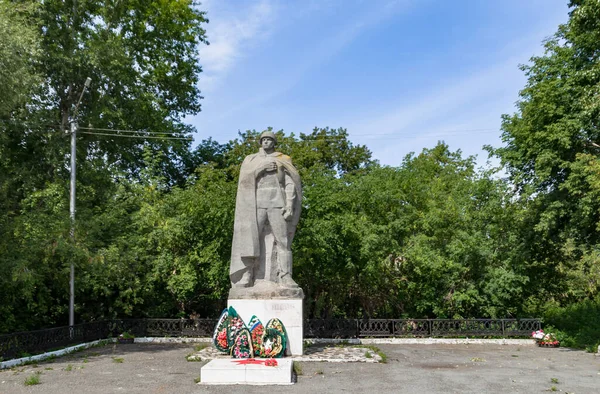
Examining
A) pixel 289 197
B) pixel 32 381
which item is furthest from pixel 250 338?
pixel 32 381

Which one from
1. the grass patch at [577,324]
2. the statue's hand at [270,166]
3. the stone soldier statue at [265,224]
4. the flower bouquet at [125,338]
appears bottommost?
the grass patch at [577,324]

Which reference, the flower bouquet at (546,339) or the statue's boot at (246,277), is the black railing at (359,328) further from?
the statue's boot at (246,277)

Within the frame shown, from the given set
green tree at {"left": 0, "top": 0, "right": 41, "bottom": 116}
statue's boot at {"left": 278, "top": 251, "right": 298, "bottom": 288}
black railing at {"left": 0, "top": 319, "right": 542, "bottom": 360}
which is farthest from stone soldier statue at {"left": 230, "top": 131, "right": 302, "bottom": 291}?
green tree at {"left": 0, "top": 0, "right": 41, "bottom": 116}

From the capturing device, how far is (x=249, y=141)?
833 inches

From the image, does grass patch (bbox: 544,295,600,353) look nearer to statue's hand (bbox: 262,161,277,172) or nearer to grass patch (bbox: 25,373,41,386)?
statue's hand (bbox: 262,161,277,172)

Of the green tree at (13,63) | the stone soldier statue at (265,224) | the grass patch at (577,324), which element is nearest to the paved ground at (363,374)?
the grass patch at (577,324)

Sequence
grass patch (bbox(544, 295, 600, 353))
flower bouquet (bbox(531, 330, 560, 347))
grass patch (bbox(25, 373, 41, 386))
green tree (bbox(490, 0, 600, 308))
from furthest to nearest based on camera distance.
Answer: grass patch (bbox(544, 295, 600, 353)) < flower bouquet (bbox(531, 330, 560, 347)) < green tree (bbox(490, 0, 600, 308)) < grass patch (bbox(25, 373, 41, 386))

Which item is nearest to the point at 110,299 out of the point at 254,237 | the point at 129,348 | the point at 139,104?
the point at 129,348

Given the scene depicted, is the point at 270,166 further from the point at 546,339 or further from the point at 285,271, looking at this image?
the point at 546,339

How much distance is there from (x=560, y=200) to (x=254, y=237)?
24.3ft

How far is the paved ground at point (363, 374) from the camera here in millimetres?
7117

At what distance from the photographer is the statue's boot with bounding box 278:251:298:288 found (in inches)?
393

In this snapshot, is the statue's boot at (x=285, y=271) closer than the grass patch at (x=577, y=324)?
Yes

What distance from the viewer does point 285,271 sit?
33.0 ft
